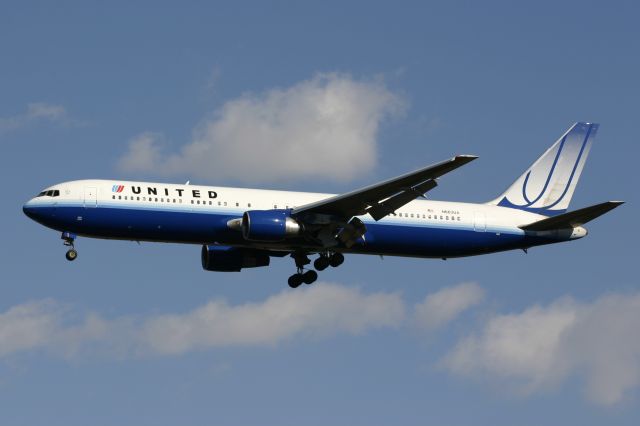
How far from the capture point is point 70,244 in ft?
184

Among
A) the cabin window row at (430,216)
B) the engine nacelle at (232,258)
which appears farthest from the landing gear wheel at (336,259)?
the engine nacelle at (232,258)

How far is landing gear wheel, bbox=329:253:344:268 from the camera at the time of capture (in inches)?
2370

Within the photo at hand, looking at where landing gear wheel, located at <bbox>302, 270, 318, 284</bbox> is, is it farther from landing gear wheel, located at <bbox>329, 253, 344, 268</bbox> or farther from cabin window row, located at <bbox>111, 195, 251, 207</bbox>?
cabin window row, located at <bbox>111, 195, 251, 207</bbox>

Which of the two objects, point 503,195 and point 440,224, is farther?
point 503,195

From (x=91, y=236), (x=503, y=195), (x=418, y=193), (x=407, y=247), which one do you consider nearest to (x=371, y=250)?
(x=407, y=247)

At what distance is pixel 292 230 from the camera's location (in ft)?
183

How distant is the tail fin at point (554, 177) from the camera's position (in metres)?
65.2

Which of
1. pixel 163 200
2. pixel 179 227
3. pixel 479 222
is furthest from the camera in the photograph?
pixel 479 222

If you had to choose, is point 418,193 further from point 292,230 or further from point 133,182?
point 133,182

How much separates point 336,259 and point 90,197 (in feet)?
43.9

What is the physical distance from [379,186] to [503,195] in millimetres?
13822

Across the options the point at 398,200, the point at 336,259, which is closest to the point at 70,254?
the point at 336,259

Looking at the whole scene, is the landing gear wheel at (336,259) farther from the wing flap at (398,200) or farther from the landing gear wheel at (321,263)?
the wing flap at (398,200)

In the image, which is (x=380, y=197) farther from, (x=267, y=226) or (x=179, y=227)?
(x=179, y=227)
